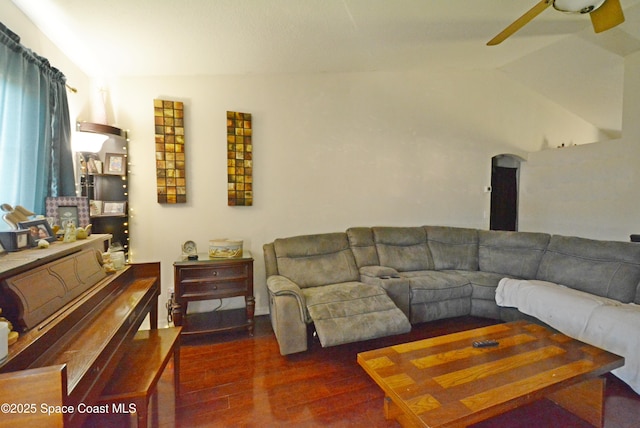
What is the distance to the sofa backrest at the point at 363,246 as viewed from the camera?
3.18m

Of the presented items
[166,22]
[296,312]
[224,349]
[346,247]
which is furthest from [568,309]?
[166,22]

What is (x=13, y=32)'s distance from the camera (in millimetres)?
1677

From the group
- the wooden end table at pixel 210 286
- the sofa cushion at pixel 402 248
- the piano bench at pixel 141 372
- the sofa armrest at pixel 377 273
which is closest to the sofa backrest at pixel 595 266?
the sofa cushion at pixel 402 248

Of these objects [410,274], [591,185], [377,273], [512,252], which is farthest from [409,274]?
[591,185]

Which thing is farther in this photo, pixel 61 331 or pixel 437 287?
pixel 437 287

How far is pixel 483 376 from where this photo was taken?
1464mm

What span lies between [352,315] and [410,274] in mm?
1152

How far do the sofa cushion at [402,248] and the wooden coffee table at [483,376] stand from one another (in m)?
1.39

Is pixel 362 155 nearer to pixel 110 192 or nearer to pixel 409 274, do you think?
pixel 409 274

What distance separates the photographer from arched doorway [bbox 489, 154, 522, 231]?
14.8 ft

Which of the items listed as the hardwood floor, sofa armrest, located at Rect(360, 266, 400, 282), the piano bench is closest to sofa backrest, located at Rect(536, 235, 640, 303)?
the hardwood floor

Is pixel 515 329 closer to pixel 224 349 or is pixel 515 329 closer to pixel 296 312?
pixel 296 312

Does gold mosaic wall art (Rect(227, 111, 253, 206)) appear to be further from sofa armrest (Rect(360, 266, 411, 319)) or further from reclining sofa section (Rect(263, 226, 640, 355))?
sofa armrest (Rect(360, 266, 411, 319))

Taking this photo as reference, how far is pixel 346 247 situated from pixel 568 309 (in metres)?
1.97
